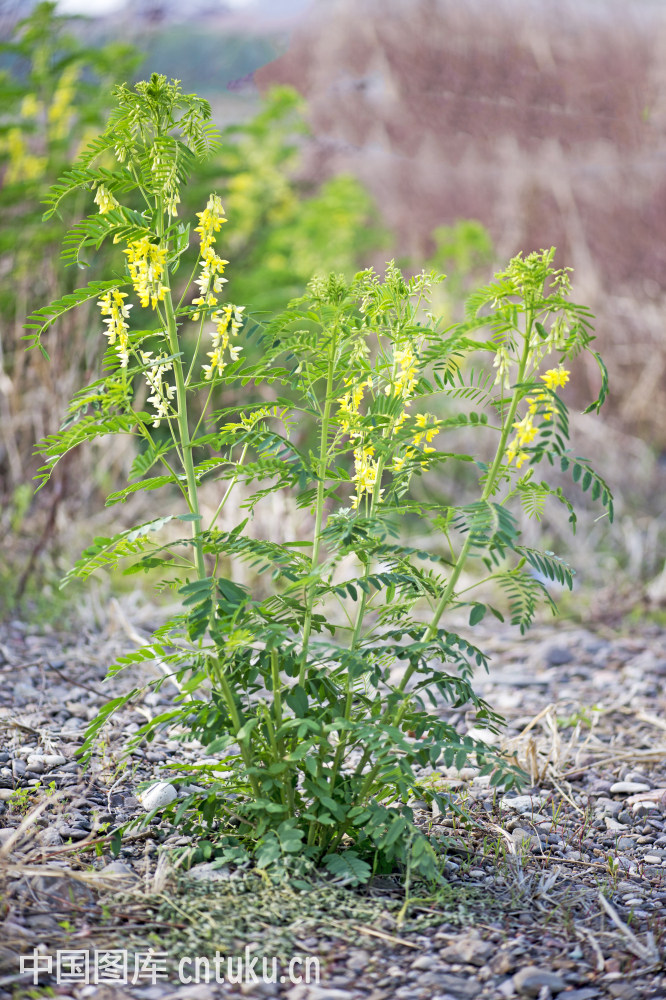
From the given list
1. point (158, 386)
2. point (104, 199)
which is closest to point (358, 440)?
point (158, 386)

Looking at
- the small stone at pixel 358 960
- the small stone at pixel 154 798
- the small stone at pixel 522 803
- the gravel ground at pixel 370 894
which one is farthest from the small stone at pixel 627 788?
the small stone at pixel 154 798

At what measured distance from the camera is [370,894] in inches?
66.7

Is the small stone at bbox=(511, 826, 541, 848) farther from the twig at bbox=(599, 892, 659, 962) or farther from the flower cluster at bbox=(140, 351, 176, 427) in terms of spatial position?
the flower cluster at bbox=(140, 351, 176, 427)

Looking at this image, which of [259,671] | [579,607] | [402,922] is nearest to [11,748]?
[259,671]

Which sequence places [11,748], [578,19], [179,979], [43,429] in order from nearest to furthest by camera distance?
[179,979] < [11,748] < [43,429] < [578,19]

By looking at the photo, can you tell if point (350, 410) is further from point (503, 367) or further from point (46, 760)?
point (46, 760)

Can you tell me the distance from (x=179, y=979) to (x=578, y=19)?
10453mm

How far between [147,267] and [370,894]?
48.0 inches

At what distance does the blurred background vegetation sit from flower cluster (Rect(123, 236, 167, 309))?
292 mm

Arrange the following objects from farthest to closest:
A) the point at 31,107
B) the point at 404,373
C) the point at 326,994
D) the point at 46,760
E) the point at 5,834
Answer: the point at 31,107 → the point at 46,760 → the point at 5,834 → the point at 404,373 → the point at 326,994

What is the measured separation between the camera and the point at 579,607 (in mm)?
4227

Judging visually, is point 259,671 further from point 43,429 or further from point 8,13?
point 8,13

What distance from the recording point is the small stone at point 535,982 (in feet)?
4.77

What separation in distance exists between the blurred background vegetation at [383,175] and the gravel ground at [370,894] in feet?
3.71
